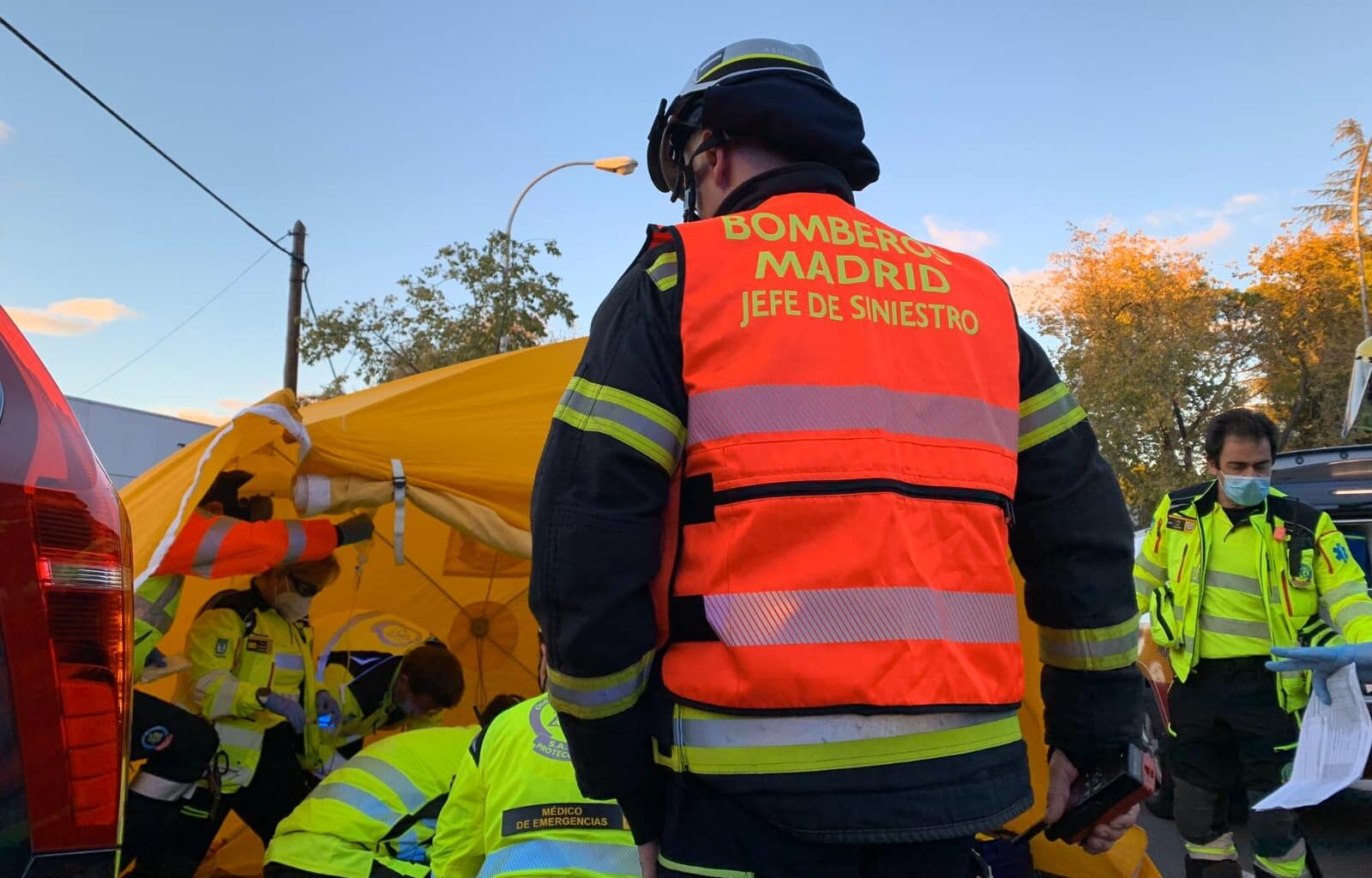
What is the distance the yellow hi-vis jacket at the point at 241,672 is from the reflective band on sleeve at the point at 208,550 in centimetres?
68

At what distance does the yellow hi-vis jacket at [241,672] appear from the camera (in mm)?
4336

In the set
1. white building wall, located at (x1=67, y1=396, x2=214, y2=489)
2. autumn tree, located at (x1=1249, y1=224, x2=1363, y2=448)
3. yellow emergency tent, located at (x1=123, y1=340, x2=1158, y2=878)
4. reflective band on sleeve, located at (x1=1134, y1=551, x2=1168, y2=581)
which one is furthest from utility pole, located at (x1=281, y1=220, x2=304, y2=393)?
autumn tree, located at (x1=1249, y1=224, x2=1363, y2=448)

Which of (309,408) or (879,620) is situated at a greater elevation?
(309,408)

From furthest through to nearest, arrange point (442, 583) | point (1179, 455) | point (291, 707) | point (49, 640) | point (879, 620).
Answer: point (1179, 455) → point (442, 583) → point (291, 707) → point (879, 620) → point (49, 640)

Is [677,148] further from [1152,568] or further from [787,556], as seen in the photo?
[1152,568]

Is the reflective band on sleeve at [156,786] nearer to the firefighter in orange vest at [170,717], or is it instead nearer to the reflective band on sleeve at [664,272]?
the firefighter in orange vest at [170,717]

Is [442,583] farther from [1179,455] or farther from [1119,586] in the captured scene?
[1179,455]

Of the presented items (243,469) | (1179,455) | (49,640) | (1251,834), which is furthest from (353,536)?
(1179,455)

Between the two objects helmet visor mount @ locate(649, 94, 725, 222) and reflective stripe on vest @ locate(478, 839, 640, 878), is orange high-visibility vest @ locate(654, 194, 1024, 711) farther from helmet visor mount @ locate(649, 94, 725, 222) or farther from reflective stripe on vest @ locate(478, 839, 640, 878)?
reflective stripe on vest @ locate(478, 839, 640, 878)

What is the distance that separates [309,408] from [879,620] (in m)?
4.32

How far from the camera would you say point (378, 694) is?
5113 millimetres

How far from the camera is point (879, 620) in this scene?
128cm

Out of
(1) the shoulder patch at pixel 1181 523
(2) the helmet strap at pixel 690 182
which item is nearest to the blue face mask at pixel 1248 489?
(1) the shoulder patch at pixel 1181 523

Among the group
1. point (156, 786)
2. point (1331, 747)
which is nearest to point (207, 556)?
point (156, 786)
